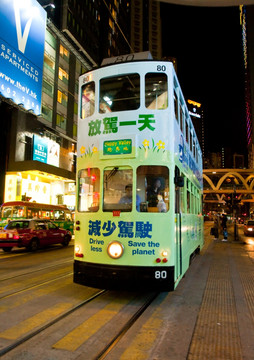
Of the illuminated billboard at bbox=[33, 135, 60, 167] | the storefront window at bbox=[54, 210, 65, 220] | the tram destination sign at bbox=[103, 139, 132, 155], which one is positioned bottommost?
the storefront window at bbox=[54, 210, 65, 220]

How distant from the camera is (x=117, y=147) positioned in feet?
19.5

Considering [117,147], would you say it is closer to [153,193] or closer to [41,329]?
[153,193]

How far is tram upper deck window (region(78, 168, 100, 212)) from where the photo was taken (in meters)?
5.99

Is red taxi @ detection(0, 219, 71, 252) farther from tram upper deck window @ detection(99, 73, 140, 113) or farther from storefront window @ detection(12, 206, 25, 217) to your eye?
tram upper deck window @ detection(99, 73, 140, 113)

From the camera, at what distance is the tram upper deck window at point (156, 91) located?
5949mm

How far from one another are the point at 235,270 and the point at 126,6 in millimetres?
73276

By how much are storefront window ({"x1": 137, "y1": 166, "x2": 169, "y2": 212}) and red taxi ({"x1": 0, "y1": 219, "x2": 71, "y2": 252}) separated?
989 centimetres

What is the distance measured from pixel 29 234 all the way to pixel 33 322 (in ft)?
32.9

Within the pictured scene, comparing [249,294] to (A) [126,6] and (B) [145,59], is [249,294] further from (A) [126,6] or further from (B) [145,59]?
(A) [126,6]

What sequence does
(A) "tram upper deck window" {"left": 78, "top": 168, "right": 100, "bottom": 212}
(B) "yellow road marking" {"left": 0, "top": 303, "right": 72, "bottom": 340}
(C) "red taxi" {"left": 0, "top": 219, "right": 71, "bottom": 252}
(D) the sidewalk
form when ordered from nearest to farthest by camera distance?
(D) the sidewalk
(B) "yellow road marking" {"left": 0, "top": 303, "right": 72, "bottom": 340}
(A) "tram upper deck window" {"left": 78, "top": 168, "right": 100, "bottom": 212}
(C) "red taxi" {"left": 0, "top": 219, "right": 71, "bottom": 252}

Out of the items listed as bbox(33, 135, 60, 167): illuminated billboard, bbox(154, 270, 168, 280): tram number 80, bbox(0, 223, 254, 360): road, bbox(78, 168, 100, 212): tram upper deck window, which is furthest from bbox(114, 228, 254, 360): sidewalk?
bbox(33, 135, 60, 167): illuminated billboard

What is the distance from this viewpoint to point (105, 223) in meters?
5.79

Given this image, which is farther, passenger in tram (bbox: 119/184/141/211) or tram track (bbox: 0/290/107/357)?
passenger in tram (bbox: 119/184/141/211)

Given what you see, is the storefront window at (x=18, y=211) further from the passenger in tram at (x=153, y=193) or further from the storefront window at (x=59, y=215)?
the passenger in tram at (x=153, y=193)
